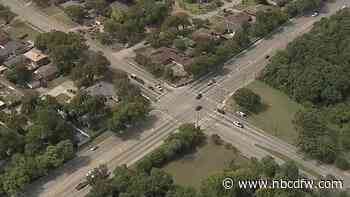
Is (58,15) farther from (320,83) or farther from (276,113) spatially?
(320,83)

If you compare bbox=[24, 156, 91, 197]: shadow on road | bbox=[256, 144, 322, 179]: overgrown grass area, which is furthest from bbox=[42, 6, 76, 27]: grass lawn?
bbox=[256, 144, 322, 179]: overgrown grass area

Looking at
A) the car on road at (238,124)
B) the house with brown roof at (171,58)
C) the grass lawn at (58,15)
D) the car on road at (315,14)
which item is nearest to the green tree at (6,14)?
the grass lawn at (58,15)

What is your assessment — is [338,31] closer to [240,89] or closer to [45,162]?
[240,89]

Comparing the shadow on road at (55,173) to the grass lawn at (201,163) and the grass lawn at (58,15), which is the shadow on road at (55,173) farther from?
the grass lawn at (58,15)

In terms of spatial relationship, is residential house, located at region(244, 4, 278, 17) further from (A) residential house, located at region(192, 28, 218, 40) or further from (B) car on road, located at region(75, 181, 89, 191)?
(B) car on road, located at region(75, 181, 89, 191)

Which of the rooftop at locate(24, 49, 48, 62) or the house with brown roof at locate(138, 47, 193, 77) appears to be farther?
the rooftop at locate(24, 49, 48, 62)

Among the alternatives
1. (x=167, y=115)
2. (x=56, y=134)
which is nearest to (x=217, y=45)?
(x=167, y=115)
